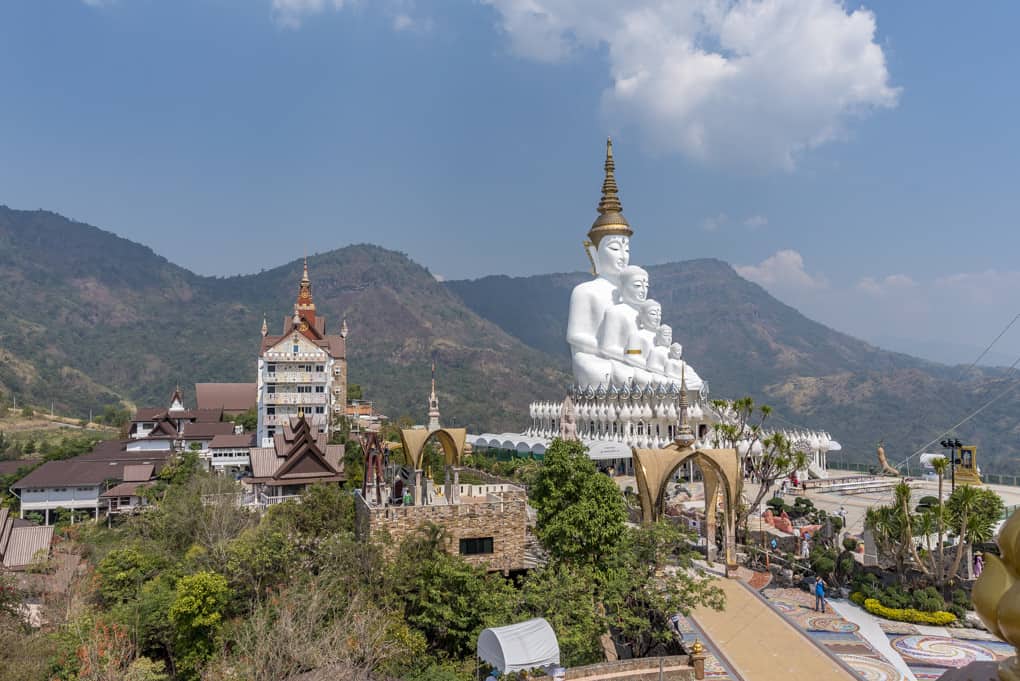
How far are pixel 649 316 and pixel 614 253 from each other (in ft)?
18.5

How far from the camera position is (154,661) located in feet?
62.2

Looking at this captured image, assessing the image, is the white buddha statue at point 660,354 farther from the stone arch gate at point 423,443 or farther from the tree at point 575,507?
the tree at point 575,507

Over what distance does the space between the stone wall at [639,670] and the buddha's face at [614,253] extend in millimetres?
37857

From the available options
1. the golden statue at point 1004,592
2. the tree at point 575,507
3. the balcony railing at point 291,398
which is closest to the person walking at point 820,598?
the tree at point 575,507

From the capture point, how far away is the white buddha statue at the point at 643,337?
156 feet

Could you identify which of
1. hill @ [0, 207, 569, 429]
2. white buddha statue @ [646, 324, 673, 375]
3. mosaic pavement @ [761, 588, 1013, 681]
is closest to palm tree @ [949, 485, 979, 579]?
mosaic pavement @ [761, 588, 1013, 681]

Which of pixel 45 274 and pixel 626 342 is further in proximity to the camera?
pixel 45 274

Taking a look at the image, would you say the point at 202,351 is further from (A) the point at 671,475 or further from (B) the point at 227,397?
(A) the point at 671,475

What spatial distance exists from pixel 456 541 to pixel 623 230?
1351 inches

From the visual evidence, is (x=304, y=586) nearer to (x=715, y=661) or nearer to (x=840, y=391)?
(x=715, y=661)

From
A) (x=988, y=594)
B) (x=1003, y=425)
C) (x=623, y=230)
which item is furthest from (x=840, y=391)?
(x=988, y=594)

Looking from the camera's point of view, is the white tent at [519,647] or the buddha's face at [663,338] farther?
the buddha's face at [663,338]

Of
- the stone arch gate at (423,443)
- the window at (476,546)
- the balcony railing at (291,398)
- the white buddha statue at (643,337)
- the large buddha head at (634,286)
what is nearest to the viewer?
the window at (476,546)

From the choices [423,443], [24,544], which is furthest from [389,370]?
[24,544]
